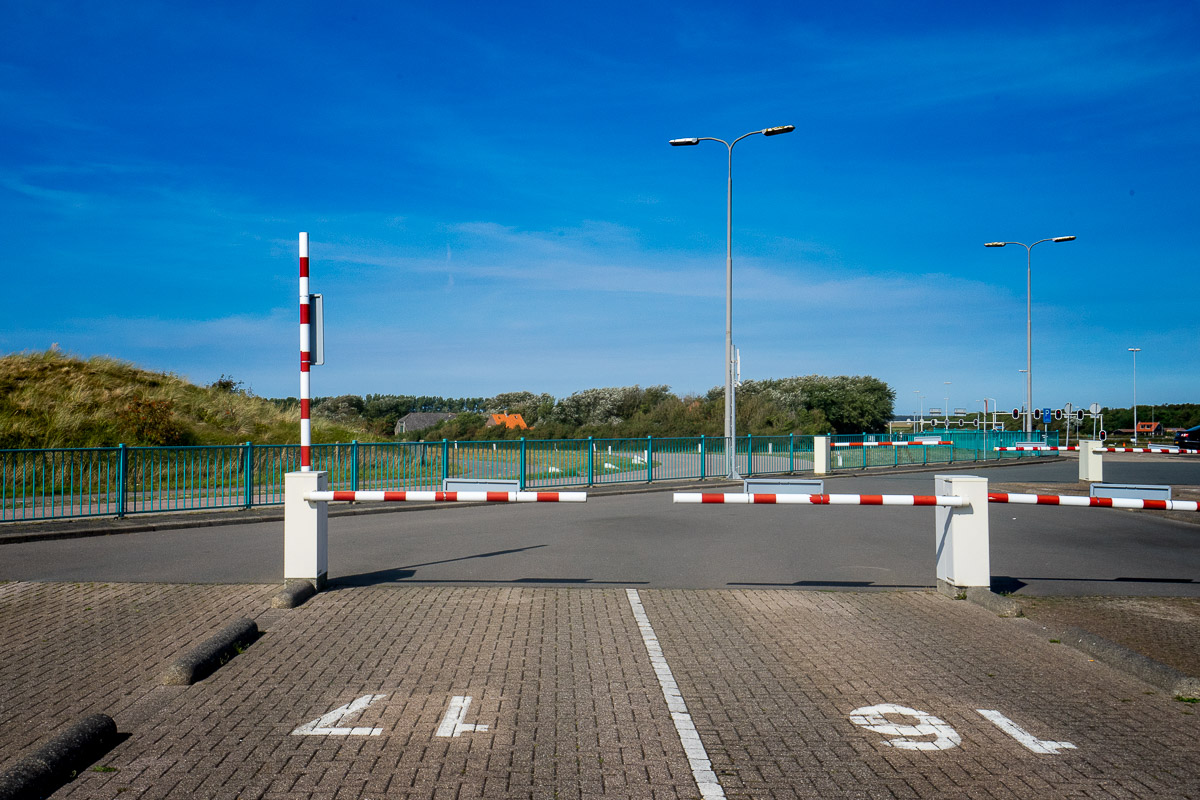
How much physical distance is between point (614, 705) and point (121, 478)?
13093mm

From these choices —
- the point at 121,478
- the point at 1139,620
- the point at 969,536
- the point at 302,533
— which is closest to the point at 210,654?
the point at 302,533

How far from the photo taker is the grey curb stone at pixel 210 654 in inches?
210

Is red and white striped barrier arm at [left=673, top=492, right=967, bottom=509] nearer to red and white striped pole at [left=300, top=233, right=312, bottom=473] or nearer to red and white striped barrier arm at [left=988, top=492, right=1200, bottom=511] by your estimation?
red and white striped barrier arm at [left=988, top=492, right=1200, bottom=511]

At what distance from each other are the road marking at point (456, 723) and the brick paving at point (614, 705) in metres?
0.05

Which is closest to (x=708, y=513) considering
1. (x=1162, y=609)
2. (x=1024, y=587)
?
(x=1024, y=587)

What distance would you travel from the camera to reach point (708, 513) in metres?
16.5

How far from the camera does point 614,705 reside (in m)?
4.93

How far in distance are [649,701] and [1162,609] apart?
226 inches

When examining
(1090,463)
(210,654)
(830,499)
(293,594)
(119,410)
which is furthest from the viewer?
(119,410)

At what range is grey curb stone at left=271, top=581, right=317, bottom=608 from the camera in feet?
24.9

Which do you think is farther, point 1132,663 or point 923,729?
point 1132,663

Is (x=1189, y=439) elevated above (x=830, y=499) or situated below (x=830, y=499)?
below

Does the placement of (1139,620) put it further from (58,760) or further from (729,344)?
(729,344)

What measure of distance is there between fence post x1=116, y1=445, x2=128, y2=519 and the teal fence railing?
0.06 ft
